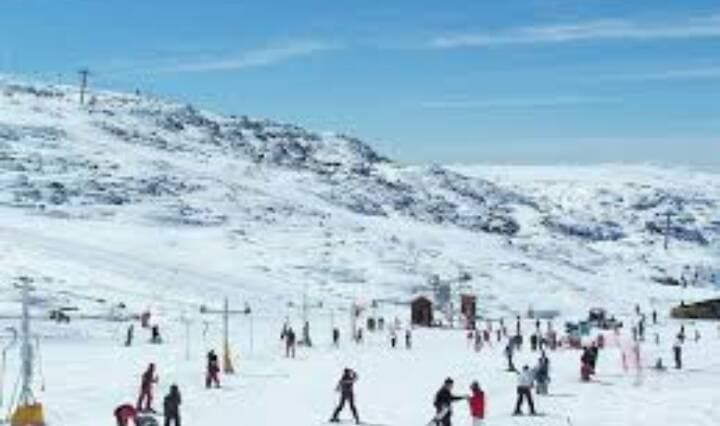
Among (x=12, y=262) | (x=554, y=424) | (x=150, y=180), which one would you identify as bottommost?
(x=554, y=424)

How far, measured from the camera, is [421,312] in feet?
302

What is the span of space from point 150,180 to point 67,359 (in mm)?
123973

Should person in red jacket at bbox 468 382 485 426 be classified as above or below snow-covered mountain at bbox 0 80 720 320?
below

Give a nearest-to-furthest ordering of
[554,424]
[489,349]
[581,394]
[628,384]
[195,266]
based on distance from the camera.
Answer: [554,424], [581,394], [628,384], [489,349], [195,266]

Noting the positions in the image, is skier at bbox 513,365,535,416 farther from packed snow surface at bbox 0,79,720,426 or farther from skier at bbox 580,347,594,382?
skier at bbox 580,347,594,382

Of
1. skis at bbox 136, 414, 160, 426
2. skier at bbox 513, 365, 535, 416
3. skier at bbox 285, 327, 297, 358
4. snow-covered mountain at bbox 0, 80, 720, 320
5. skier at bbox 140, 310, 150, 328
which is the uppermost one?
snow-covered mountain at bbox 0, 80, 720, 320

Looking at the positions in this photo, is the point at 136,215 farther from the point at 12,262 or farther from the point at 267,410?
the point at 267,410

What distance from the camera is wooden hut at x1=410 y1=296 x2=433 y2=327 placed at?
9162 centimetres

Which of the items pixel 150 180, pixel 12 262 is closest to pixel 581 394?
pixel 12 262

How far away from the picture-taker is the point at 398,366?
195ft

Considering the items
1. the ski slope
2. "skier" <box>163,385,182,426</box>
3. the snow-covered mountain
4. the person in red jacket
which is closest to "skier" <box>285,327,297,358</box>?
the ski slope

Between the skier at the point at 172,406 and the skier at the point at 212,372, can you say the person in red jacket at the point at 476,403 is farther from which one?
the skier at the point at 212,372

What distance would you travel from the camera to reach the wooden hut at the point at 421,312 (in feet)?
301

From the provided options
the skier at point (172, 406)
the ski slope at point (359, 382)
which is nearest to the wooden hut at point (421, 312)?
the ski slope at point (359, 382)
